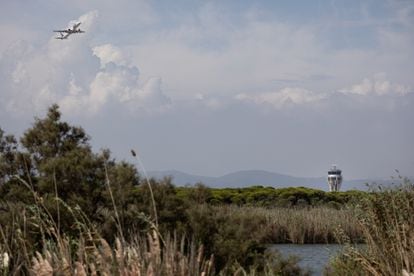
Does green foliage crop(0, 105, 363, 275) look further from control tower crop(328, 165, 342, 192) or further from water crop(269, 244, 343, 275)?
control tower crop(328, 165, 342, 192)

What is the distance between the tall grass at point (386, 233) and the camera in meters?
8.51

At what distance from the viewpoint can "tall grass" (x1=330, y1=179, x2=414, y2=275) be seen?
851cm

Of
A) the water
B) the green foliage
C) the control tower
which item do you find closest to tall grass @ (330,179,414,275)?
the green foliage

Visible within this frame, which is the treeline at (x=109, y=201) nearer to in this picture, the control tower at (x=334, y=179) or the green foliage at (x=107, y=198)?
the green foliage at (x=107, y=198)

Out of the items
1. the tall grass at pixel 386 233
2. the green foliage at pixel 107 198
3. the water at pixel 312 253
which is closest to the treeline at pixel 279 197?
the water at pixel 312 253

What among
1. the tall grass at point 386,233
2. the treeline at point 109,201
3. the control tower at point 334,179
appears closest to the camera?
the tall grass at point 386,233

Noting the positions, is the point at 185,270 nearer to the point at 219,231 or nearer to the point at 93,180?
the point at 219,231

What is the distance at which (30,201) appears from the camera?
14961 mm

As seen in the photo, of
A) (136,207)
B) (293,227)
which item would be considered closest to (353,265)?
(136,207)

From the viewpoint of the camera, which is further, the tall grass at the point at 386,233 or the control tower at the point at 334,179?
the control tower at the point at 334,179

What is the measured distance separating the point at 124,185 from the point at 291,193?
1200 inches

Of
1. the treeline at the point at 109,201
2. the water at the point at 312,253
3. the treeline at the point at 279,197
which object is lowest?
the water at the point at 312,253

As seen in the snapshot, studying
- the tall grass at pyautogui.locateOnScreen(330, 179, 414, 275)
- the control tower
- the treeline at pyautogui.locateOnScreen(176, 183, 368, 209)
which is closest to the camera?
the tall grass at pyautogui.locateOnScreen(330, 179, 414, 275)

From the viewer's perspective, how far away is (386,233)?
9609mm
